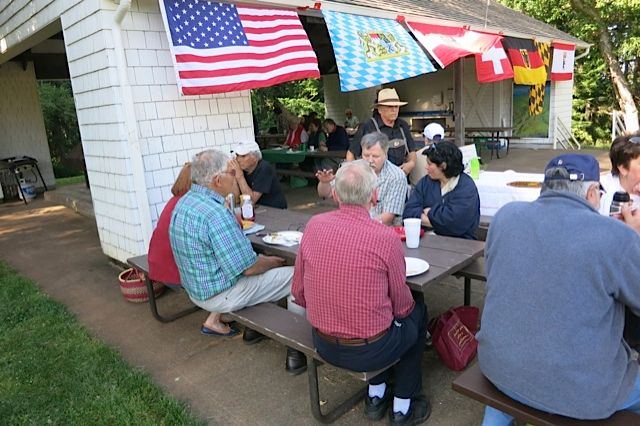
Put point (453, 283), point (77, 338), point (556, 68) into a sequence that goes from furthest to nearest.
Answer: point (556, 68)
point (453, 283)
point (77, 338)

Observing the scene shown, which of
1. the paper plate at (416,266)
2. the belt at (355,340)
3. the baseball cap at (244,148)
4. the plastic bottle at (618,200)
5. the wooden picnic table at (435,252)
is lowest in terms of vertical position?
the belt at (355,340)

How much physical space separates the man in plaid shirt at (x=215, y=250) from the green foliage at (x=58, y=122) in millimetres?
20336

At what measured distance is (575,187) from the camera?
1668 millimetres

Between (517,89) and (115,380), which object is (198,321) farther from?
(517,89)

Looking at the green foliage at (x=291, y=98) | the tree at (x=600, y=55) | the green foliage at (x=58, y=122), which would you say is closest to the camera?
the tree at (x=600, y=55)

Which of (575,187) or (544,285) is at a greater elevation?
(575,187)

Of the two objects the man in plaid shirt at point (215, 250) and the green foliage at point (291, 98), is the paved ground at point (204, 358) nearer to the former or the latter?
the man in plaid shirt at point (215, 250)

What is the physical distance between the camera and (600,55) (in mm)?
17641

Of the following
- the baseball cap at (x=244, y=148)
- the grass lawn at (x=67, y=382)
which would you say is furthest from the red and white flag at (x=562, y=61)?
the grass lawn at (x=67, y=382)

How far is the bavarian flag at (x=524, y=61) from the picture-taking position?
9602mm

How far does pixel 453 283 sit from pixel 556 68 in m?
10.7

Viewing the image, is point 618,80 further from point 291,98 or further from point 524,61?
point 291,98

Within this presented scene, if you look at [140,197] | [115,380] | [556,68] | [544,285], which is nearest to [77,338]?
[115,380]

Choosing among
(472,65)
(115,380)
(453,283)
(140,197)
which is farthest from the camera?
(472,65)
